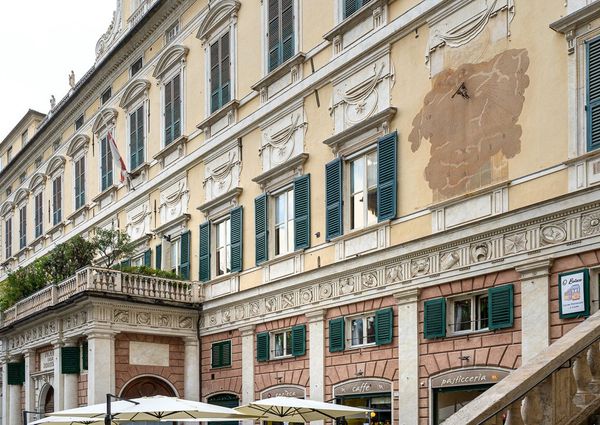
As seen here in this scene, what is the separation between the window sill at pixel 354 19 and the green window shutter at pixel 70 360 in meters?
10.3

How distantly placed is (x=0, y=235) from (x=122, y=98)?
1777 cm

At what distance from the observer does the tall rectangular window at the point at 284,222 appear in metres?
18.7

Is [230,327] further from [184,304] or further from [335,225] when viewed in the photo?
[335,225]

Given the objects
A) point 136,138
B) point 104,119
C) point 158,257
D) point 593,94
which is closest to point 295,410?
point 593,94

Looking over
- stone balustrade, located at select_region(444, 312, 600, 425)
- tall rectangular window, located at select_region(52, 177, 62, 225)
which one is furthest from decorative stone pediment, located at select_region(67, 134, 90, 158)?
stone balustrade, located at select_region(444, 312, 600, 425)

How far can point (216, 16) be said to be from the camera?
867 inches

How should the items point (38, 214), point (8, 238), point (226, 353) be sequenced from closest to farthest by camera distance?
point (226, 353), point (38, 214), point (8, 238)

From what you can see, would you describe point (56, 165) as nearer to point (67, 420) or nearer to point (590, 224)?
point (67, 420)

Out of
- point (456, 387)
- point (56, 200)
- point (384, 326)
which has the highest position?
point (56, 200)

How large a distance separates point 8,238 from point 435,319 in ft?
103

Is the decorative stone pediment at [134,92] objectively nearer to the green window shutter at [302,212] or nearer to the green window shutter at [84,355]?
the green window shutter at [84,355]

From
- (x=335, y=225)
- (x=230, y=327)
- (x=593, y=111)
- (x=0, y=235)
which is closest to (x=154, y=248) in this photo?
(x=230, y=327)

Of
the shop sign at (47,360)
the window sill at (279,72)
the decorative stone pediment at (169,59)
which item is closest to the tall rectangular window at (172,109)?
the decorative stone pediment at (169,59)

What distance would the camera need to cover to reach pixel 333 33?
56.3 ft
